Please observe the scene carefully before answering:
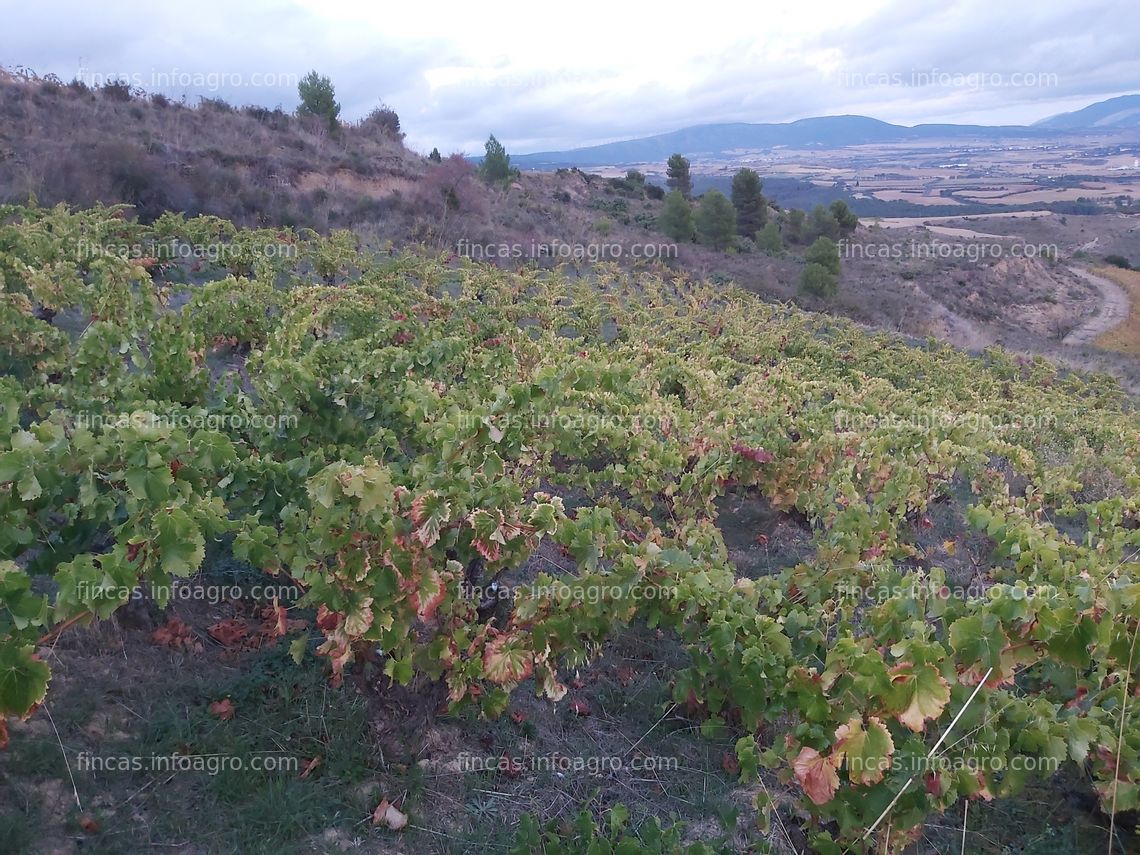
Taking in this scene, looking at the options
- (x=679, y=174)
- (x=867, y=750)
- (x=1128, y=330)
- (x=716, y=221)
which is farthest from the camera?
(x=679, y=174)

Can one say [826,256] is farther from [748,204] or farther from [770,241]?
[748,204]

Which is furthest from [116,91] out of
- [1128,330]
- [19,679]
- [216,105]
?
[1128,330]

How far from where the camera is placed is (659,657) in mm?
4086

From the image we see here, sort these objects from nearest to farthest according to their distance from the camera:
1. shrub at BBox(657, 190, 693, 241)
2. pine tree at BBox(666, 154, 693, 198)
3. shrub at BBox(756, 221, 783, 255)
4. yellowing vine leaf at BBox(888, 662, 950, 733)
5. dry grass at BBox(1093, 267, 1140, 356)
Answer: yellowing vine leaf at BBox(888, 662, 950, 733), dry grass at BBox(1093, 267, 1140, 356), shrub at BBox(657, 190, 693, 241), shrub at BBox(756, 221, 783, 255), pine tree at BBox(666, 154, 693, 198)

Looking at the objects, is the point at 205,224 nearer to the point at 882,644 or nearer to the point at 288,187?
the point at 288,187

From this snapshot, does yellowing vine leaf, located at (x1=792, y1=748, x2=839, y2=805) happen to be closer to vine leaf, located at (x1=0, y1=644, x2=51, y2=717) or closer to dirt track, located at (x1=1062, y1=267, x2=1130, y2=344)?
vine leaf, located at (x1=0, y1=644, x2=51, y2=717)

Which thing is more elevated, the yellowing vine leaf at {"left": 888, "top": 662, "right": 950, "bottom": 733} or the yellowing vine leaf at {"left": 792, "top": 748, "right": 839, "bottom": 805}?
the yellowing vine leaf at {"left": 888, "top": 662, "right": 950, "bottom": 733}

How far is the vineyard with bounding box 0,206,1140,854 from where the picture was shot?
247cm

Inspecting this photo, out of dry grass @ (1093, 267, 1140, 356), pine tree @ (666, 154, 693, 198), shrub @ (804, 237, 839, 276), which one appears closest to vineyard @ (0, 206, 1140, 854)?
shrub @ (804, 237, 839, 276)

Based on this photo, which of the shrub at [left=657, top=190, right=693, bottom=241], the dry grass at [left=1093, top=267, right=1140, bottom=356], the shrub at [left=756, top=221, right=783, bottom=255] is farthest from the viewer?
the shrub at [left=756, top=221, right=783, bottom=255]

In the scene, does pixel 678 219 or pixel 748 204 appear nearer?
pixel 678 219

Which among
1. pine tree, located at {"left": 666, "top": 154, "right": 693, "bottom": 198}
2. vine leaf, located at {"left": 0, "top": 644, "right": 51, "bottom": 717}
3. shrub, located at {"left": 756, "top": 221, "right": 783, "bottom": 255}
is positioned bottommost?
vine leaf, located at {"left": 0, "top": 644, "right": 51, "bottom": 717}

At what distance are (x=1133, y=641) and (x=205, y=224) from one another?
44.2ft

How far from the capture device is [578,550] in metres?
3.06
